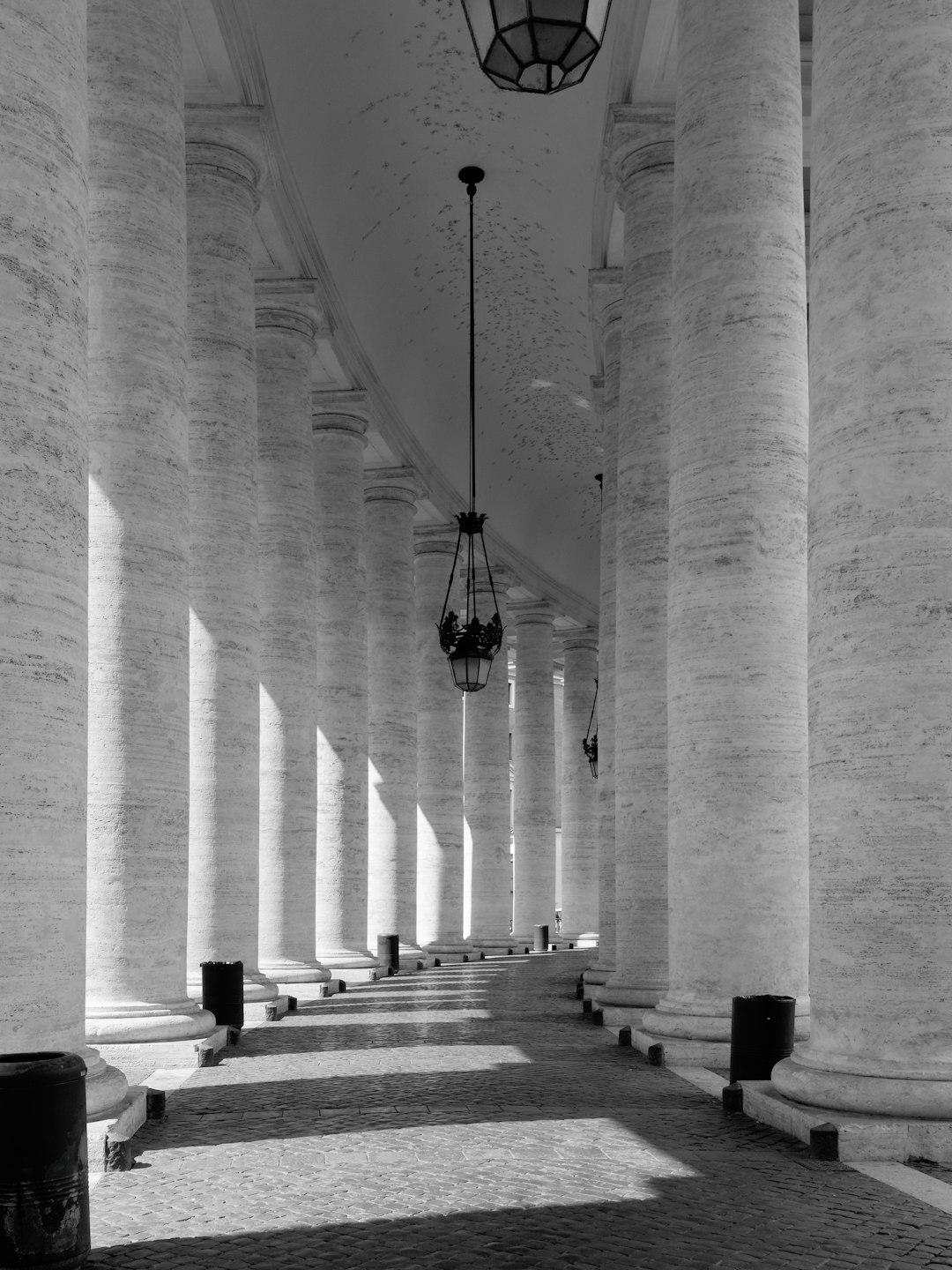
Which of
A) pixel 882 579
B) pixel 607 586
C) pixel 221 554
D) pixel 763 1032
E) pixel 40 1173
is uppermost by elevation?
pixel 607 586

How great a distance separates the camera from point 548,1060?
27.1 meters

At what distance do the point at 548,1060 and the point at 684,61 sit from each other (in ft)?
60.0

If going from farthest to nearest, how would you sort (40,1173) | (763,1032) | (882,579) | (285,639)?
(285,639)
(763,1032)
(882,579)
(40,1173)

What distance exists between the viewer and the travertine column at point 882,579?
17.0 metres

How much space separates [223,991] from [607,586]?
1939 centimetres

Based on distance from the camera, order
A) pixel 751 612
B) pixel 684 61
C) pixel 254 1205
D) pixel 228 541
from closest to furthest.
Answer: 1. pixel 254 1205
2. pixel 751 612
3. pixel 684 61
4. pixel 228 541

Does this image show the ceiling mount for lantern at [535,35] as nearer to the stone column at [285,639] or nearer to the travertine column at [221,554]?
the travertine column at [221,554]

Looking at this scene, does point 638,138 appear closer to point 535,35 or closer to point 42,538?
point 42,538

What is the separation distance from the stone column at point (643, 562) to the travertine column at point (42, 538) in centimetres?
1730

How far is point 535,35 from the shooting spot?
1045 cm

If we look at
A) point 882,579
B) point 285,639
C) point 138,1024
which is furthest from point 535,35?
point 285,639

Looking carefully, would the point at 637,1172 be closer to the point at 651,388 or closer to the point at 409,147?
the point at 651,388

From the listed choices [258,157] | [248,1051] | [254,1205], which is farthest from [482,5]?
[258,157]

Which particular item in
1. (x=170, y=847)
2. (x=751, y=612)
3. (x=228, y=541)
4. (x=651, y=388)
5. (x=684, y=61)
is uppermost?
(x=684, y=61)
